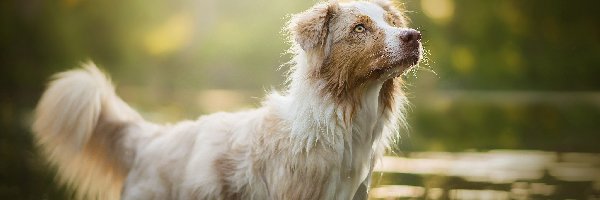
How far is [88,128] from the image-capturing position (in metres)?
8.10

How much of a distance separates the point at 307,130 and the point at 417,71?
1001 inches

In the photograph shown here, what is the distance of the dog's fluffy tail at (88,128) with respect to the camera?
26.6 feet

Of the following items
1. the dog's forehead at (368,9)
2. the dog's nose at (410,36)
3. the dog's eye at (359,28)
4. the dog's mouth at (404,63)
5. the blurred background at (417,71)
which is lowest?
the dog's mouth at (404,63)

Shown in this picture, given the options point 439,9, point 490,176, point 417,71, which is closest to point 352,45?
point 490,176

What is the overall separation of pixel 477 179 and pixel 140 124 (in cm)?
410

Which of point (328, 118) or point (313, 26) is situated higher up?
point (313, 26)

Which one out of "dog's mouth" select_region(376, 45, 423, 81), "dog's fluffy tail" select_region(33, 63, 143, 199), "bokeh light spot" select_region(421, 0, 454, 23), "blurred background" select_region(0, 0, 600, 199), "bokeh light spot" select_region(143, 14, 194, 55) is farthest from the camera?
"bokeh light spot" select_region(143, 14, 194, 55)

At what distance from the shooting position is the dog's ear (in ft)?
22.8

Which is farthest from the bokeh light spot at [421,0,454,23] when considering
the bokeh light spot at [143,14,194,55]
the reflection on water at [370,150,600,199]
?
the reflection on water at [370,150,600,199]

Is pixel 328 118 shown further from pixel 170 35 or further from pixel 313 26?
pixel 170 35

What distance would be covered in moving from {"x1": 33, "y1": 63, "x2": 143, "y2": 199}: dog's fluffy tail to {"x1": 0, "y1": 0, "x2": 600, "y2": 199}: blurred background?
492 cm

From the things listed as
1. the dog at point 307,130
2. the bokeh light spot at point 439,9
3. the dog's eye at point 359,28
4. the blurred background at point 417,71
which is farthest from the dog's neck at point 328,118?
the bokeh light spot at point 439,9

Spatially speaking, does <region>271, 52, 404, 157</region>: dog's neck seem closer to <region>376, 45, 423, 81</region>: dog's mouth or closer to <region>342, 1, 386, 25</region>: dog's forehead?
<region>376, 45, 423, 81</region>: dog's mouth

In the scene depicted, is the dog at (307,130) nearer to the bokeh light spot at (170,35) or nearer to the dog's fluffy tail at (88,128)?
the dog's fluffy tail at (88,128)
